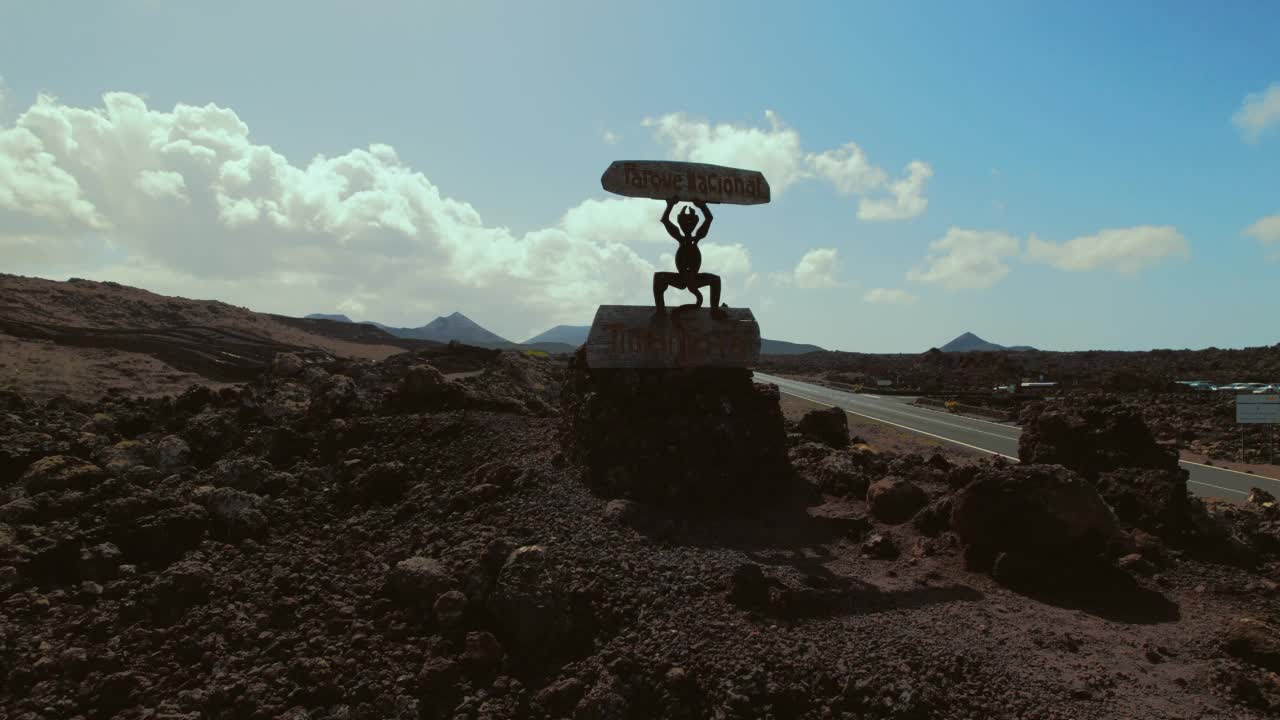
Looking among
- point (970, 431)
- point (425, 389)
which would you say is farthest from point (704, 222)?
point (970, 431)

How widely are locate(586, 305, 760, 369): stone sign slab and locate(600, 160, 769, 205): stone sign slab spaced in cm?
169

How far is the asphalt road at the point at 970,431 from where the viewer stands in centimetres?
1639

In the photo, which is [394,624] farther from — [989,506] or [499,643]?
[989,506]

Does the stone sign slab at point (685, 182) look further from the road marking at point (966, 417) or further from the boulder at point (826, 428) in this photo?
the road marking at point (966, 417)

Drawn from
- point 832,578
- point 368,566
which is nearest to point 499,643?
point 368,566

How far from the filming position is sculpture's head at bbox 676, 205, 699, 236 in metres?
9.73

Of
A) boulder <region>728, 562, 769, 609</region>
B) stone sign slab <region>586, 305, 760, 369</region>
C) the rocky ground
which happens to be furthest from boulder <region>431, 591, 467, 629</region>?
stone sign slab <region>586, 305, 760, 369</region>

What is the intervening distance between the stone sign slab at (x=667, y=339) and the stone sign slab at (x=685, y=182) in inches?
66.6

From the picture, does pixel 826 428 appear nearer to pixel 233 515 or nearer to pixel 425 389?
pixel 425 389

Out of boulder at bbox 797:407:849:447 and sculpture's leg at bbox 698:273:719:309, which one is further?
boulder at bbox 797:407:849:447

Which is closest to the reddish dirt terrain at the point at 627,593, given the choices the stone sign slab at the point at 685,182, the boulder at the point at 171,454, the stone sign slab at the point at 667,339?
the boulder at the point at 171,454

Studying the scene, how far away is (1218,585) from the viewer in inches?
255

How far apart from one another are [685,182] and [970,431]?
21.1 m

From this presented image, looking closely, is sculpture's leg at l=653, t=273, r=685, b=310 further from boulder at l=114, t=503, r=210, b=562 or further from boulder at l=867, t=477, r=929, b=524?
boulder at l=114, t=503, r=210, b=562
